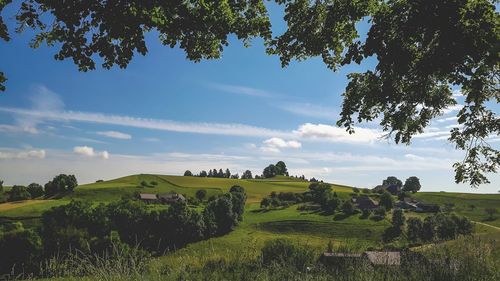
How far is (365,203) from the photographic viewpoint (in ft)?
421

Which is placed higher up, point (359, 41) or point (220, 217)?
point (359, 41)

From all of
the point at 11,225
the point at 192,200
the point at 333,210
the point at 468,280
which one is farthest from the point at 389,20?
the point at 192,200

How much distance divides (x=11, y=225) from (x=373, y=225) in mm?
76844

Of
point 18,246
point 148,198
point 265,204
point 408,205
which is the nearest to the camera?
point 18,246

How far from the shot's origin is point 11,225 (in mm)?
78125

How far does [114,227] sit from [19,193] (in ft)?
172

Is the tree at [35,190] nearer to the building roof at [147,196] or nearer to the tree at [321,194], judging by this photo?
the building roof at [147,196]

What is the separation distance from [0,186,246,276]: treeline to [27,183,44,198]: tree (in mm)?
46531

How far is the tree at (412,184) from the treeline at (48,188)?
133937mm

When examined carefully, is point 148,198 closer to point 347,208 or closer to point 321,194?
point 321,194

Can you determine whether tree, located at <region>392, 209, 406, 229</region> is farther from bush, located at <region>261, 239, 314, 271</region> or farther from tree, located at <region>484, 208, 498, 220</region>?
bush, located at <region>261, 239, 314, 271</region>

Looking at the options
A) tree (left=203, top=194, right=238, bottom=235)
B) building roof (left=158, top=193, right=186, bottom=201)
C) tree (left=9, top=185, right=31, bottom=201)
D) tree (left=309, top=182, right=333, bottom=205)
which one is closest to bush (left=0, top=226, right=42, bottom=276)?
tree (left=203, top=194, right=238, bottom=235)

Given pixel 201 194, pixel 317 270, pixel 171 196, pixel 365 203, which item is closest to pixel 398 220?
pixel 365 203

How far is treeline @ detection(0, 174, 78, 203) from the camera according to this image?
A: 404 ft
